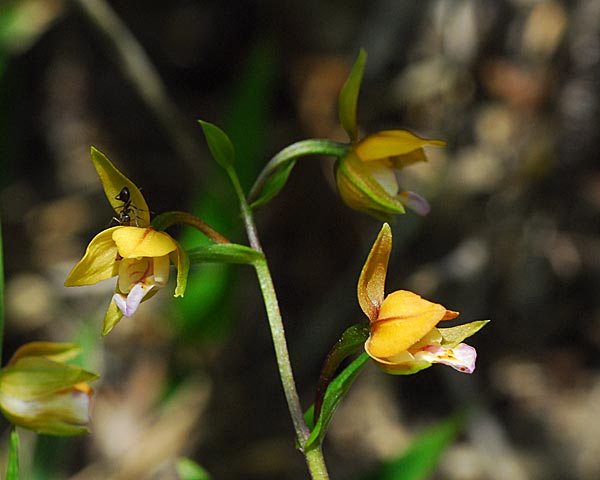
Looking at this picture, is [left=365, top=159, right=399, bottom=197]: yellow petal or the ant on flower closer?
the ant on flower

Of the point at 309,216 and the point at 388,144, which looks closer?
the point at 388,144

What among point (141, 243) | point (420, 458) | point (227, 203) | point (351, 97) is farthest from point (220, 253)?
point (227, 203)

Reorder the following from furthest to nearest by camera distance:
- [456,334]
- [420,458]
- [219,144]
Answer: [420,458] < [219,144] < [456,334]

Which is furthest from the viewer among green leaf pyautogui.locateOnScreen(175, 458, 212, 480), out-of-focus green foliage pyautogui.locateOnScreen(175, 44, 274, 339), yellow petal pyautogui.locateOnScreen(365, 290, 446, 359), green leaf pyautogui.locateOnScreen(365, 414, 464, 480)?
out-of-focus green foliage pyautogui.locateOnScreen(175, 44, 274, 339)

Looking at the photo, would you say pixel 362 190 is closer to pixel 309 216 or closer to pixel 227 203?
pixel 227 203

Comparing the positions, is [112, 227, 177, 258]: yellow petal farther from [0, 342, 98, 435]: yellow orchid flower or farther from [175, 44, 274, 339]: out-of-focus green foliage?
[175, 44, 274, 339]: out-of-focus green foliage

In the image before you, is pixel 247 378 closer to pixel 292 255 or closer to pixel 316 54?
pixel 292 255

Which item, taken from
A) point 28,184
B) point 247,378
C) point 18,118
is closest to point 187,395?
point 247,378

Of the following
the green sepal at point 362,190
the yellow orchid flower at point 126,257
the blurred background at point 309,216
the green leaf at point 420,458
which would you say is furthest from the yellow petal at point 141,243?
the blurred background at point 309,216

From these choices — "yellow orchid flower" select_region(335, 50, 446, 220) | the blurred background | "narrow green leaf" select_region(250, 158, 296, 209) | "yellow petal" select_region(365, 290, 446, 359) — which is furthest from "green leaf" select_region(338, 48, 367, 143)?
the blurred background
